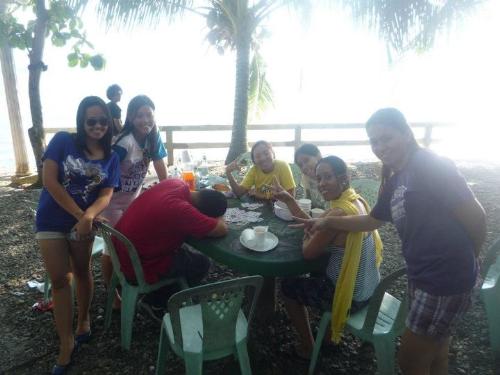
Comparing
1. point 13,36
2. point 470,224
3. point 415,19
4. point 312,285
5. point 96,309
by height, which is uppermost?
point 415,19

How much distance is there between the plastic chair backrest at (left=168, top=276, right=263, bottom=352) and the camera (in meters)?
1.65

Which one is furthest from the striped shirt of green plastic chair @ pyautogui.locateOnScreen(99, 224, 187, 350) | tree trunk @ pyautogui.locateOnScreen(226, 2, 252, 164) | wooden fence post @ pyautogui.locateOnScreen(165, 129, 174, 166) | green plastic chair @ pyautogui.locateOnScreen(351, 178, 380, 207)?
wooden fence post @ pyautogui.locateOnScreen(165, 129, 174, 166)

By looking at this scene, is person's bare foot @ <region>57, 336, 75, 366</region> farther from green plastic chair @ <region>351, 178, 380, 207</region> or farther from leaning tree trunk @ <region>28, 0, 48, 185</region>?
leaning tree trunk @ <region>28, 0, 48, 185</region>

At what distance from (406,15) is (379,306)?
5.60 meters

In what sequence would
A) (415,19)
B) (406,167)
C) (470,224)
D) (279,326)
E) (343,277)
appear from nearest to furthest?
(470,224)
(406,167)
(343,277)
(279,326)
(415,19)

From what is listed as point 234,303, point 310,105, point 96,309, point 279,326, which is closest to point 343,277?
point 234,303

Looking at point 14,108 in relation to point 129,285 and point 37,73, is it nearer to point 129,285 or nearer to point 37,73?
point 37,73

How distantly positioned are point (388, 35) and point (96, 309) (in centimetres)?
611

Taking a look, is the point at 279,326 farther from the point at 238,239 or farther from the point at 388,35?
the point at 388,35

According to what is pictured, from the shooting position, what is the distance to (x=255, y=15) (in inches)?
285

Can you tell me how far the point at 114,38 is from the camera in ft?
19.7

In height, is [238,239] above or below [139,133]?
below

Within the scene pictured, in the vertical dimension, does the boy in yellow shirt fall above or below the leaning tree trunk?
below

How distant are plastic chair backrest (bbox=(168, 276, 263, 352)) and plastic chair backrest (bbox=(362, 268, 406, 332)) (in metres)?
0.69
